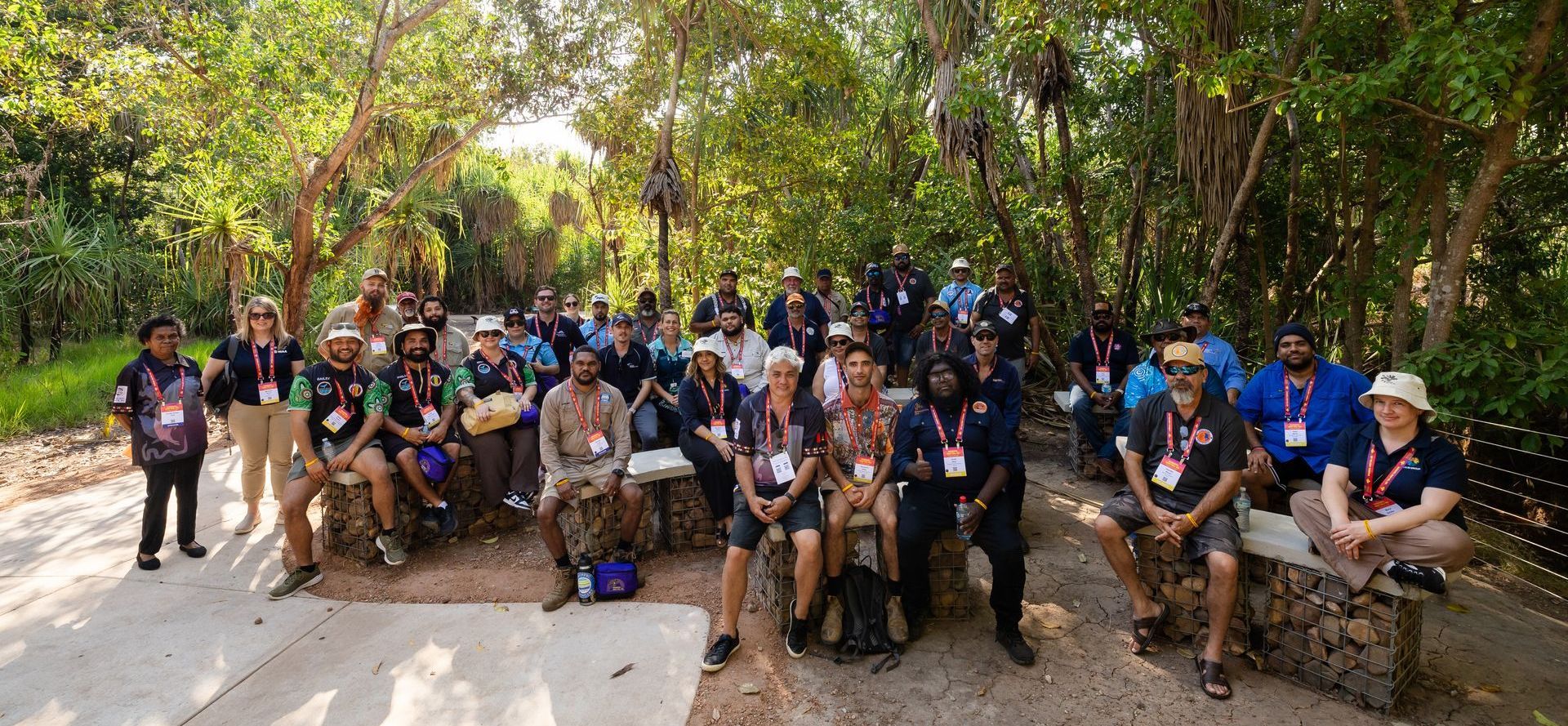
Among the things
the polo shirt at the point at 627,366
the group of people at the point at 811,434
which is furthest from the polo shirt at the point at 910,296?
the polo shirt at the point at 627,366

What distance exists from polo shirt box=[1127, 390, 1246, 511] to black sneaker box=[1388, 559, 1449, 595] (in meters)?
0.68

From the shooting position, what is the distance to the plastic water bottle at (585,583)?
423cm

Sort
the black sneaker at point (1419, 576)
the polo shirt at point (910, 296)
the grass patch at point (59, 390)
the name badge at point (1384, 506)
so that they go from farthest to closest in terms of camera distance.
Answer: the grass patch at point (59, 390) < the polo shirt at point (910, 296) < the name badge at point (1384, 506) < the black sneaker at point (1419, 576)

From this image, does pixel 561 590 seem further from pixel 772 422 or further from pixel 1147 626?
pixel 1147 626

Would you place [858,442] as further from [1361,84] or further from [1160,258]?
[1160,258]

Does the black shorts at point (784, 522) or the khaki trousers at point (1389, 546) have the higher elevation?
the khaki trousers at point (1389, 546)

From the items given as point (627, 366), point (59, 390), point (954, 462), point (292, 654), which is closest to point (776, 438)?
point (954, 462)

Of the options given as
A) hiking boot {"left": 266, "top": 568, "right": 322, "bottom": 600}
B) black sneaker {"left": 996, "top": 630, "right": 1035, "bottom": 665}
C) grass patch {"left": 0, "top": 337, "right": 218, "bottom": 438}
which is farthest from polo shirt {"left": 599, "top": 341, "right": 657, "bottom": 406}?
grass patch {"left": 0, "top": 337, "right": 218, "bottom": 438}

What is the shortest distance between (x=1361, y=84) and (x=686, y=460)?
4.42m

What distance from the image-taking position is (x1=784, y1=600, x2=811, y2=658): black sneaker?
3639 mm

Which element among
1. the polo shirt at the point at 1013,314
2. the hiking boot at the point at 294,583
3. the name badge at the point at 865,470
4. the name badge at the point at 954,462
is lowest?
the hiking boot at the point at 294,583

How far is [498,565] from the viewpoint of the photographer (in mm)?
4875

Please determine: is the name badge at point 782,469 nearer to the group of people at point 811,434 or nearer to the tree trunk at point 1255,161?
the group of people at point 811,434

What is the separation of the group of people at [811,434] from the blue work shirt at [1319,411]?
12mm
